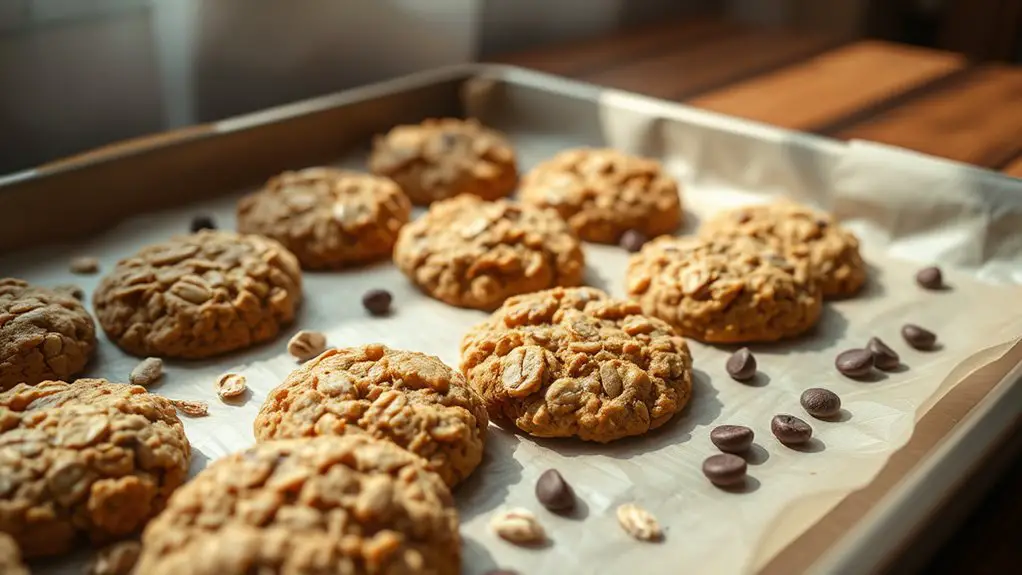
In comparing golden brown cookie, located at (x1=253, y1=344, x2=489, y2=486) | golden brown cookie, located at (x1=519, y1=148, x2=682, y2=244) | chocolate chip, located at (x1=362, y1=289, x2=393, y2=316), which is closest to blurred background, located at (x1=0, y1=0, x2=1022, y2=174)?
golden brown cookie, located at (x1=519, y1=148, x2=682, y2=244)

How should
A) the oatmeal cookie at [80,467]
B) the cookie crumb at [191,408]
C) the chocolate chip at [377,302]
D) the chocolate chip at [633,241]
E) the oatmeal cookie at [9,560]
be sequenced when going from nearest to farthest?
1. the oatmeal cookie at [9,560]
2. the oatmeal cookie at [80,467]
3. the cookie crumb at [191,408]
4. the chocolate chip at [377,302]
5. the chocolate chip at [633,241]

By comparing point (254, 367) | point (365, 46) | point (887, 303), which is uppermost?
point (365, 46)

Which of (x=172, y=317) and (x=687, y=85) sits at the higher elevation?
(x=687, y=85)

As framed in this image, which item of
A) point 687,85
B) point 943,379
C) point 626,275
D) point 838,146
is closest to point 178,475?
point 626,275

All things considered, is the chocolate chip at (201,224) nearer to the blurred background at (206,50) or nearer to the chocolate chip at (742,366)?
the blurred background at (206,50)

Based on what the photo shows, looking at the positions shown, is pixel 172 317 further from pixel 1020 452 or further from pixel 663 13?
pixel 663 13

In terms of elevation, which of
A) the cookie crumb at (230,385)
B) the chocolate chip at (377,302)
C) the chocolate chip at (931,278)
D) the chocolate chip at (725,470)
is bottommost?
the cookie crumb at (230,385)

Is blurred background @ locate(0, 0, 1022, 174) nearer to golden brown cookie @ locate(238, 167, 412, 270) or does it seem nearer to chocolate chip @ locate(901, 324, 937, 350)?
golden brown cookie @ locate(238, 167, 412, 270)

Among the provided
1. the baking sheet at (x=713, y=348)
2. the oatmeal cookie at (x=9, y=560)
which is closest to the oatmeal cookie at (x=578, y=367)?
the baking sheet at (x=713, y=348)
